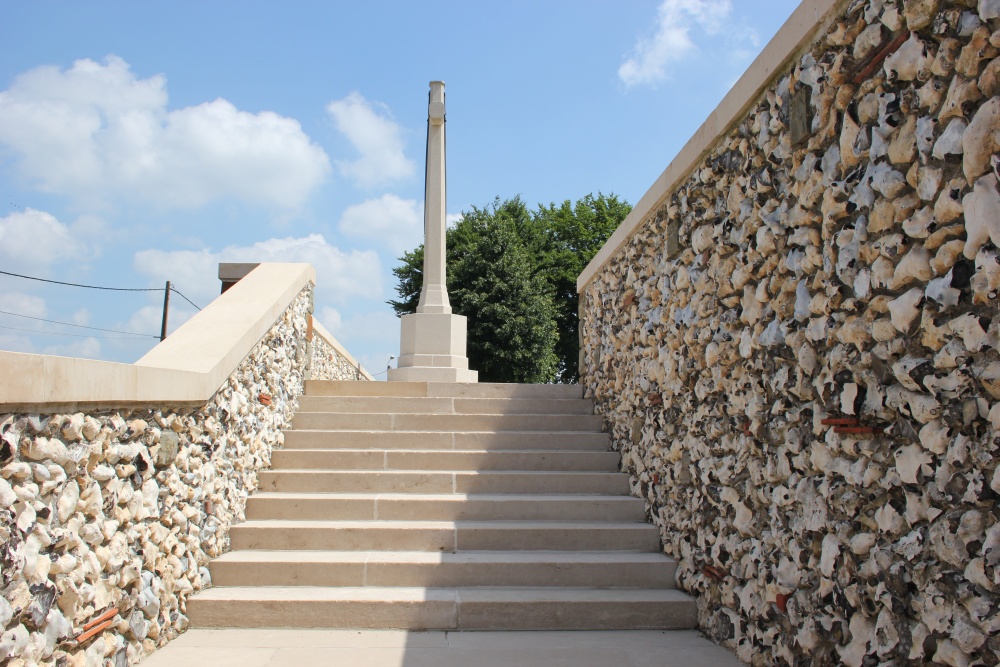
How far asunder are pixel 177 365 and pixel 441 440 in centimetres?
198

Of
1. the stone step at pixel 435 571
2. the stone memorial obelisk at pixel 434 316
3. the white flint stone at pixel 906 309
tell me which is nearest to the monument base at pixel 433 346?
the stone memorial obelisk at pixel 434 316

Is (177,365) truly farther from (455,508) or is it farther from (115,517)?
(455,508)

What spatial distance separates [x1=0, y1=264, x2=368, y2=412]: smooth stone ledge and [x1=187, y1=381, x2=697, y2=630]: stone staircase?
0.87 meters

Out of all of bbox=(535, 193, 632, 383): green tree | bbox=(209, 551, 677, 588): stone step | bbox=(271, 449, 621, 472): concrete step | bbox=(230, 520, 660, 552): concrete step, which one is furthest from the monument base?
bbox=(535, 193, 632, 383): green tree

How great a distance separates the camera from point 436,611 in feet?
11.0

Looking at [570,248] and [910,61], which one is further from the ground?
[570,248]

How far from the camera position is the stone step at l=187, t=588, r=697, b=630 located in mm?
3311

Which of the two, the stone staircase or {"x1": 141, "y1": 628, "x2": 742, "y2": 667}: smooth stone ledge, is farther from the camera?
the stone staircase

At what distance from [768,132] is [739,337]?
0.80m

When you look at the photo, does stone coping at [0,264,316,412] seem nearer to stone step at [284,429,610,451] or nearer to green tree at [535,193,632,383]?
stone step at [284,429,610,451]

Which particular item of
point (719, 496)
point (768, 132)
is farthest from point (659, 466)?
point (768, 132)

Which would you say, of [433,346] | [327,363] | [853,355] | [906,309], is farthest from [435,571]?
[433,346]

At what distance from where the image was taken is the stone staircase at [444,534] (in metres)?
3.36

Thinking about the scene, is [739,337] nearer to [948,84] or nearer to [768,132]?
[768,132]
